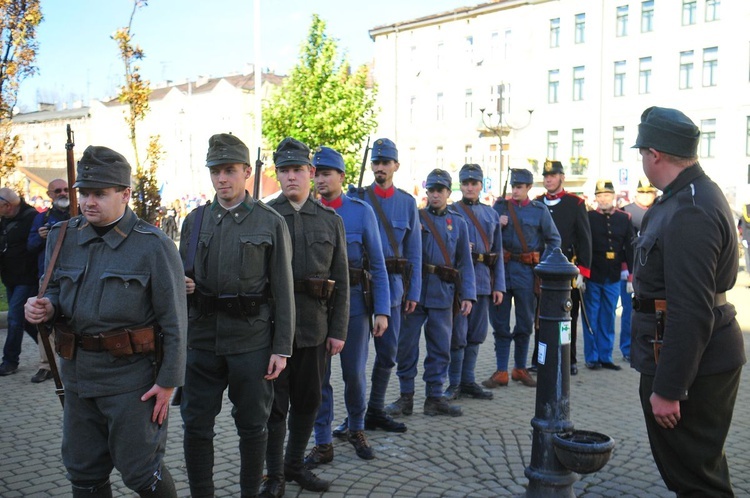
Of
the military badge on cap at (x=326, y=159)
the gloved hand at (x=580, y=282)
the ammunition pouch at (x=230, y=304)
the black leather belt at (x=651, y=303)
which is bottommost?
the gloved hand at (x=580, y=282)

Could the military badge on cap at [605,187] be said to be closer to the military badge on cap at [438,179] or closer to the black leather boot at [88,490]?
the military badge on cap at [438,179]

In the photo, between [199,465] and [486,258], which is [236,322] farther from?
[486,258]

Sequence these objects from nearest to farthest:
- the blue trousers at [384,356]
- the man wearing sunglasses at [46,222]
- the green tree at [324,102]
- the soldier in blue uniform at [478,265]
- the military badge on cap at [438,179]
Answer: the blue trousers at [384,356], the military badge on cap at [438,179], the soldier in blue uniform at [478,265], the man wearing sunglasses at [46,222], the green tree at [324,102]

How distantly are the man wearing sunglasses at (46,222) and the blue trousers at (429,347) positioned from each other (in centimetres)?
383

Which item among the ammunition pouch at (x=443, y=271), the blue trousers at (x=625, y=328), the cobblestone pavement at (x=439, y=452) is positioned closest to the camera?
the cobblestone pavement at (x=439, y=452)

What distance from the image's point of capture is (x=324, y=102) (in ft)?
109

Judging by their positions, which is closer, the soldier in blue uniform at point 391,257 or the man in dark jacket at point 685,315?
the man in dark jacket at point 685,315

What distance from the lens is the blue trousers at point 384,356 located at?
6418 millimetres

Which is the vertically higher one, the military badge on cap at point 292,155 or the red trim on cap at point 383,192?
the military badge on cap at point 292,155

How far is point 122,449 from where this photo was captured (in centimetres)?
356

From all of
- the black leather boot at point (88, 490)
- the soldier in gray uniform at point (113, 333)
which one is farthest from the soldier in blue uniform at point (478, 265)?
the black leather boot at point (88, 490)

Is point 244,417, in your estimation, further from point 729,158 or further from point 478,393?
point 729,158

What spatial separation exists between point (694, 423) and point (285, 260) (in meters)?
2.29

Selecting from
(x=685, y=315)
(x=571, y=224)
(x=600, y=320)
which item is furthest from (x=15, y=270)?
(x=685, y=315)
